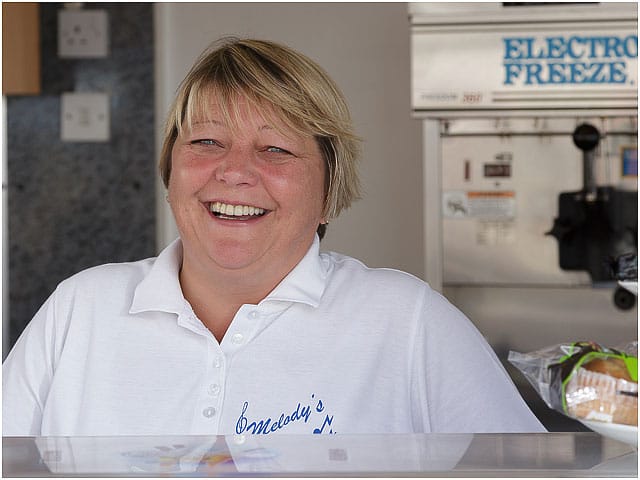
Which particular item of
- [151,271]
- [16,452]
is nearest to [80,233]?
[151,271]

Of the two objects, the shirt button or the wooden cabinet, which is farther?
the wooden cabinet

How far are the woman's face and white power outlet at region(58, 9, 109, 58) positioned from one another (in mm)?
1982

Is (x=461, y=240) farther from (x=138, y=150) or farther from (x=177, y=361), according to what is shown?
(x=177, y=361)

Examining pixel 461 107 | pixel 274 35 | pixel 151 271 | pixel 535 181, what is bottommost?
pixel 151 271

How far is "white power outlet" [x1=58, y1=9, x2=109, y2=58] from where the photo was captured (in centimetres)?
325

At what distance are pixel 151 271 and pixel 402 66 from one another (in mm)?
1907

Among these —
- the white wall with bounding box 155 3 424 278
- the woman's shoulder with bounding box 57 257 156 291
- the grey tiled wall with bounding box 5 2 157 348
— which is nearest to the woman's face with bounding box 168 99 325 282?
the woman's shoulder with bounding box 57 257 156 291

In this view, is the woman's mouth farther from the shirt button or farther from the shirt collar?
the shirt button

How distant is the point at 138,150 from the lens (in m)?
3.26

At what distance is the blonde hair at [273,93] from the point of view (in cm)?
137

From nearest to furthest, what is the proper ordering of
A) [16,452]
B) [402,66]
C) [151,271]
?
[16,452] → [151,271] → [402,66]

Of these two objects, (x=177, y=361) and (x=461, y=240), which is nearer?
(x=177, y=361)

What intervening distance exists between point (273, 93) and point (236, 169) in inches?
4.6

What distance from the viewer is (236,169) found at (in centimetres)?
136
